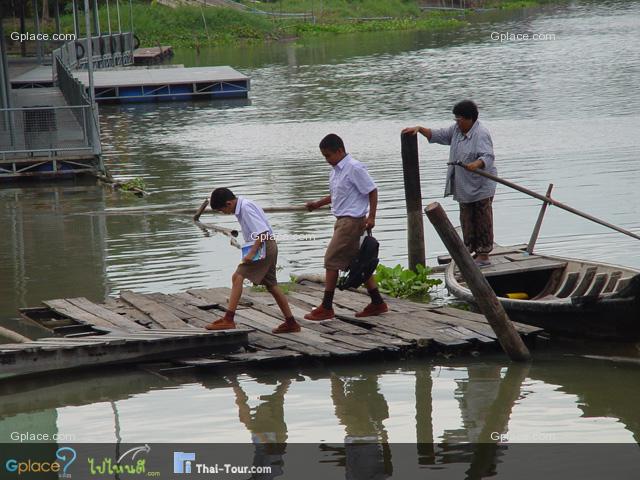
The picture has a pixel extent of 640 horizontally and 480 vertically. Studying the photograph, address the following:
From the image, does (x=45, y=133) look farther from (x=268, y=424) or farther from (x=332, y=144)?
(x=268, y=424)

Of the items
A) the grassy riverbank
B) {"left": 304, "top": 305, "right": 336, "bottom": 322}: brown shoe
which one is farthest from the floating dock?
{"left": 304, "top": 305, "right": 336, "bottom": 322}: brown shoe

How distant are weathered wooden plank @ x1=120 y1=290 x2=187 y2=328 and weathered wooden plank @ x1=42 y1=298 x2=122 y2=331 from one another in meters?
0.44

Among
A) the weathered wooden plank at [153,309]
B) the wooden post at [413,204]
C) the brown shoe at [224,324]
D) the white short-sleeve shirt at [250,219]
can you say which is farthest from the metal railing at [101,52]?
the white short-sleeve shirt at [250,219]

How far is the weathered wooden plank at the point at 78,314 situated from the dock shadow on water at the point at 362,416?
2.79ft

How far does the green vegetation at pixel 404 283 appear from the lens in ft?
41.8

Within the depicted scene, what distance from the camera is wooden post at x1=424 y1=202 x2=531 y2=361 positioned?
31.9 feet

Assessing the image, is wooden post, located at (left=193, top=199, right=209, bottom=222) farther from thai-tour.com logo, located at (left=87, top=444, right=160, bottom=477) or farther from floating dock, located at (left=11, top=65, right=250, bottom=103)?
floating dock, located at (left=11, top=65, right=250, bottom=103)

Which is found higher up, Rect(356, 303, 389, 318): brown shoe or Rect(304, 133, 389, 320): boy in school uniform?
Rect(304, 133, 389, 320): boy in school uniform

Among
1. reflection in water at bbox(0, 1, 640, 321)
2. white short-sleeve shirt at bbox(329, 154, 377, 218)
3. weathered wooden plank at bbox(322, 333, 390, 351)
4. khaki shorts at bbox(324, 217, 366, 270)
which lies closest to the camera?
weathered wooden plank at bbox(322, 333, 390, 351)

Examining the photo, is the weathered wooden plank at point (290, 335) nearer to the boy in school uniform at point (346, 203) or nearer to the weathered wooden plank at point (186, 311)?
the weathered wooden plank at point (186, 311)

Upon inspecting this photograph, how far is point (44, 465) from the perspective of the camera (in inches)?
311

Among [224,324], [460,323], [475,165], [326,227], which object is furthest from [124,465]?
[326,227]

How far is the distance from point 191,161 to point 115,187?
4.20 meters

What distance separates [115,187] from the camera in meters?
21.4
